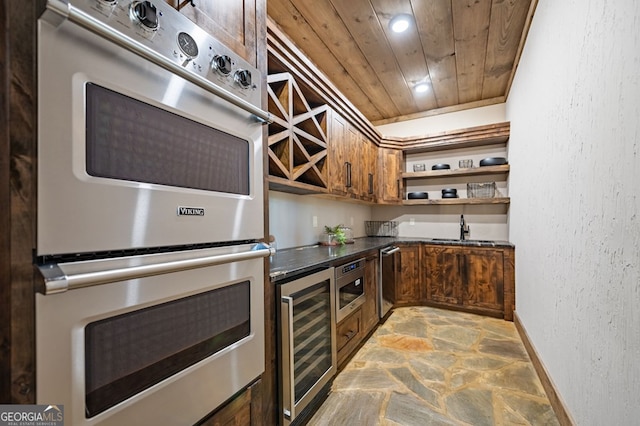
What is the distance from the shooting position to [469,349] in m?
2.53

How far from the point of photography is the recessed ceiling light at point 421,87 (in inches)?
140

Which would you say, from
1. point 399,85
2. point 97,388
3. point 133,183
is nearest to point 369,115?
point 399,85

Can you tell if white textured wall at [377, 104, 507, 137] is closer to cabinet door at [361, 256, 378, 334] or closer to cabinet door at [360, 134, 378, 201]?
cabinet door at [360, 134, 378, 201]

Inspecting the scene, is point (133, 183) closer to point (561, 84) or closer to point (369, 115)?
point (561, 84)

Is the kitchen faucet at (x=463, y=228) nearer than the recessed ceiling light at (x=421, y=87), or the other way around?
the recessed ceiling light at (x=421, y=87)

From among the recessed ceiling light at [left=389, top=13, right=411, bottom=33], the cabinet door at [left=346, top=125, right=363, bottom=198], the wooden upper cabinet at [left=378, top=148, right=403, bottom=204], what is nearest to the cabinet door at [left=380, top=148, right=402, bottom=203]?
the wooden upper cabinet at [left=378, top=148, right=403, bottom=204]

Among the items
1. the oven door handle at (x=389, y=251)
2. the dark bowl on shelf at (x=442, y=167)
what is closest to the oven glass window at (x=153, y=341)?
the oven door handle at (x=389, y=251)

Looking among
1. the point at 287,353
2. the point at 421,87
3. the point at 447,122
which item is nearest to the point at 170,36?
the point at 287,353

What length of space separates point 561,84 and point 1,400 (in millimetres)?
2630

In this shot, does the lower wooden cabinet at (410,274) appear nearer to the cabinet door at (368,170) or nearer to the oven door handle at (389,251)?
the oven door handle at (389,251)

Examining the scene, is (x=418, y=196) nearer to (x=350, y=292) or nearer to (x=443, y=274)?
(x=443, y=274)

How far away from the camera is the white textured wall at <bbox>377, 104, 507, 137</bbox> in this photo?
158 inches

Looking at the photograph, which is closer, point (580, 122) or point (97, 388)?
point (97, 388)

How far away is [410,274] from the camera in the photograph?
376 cm
